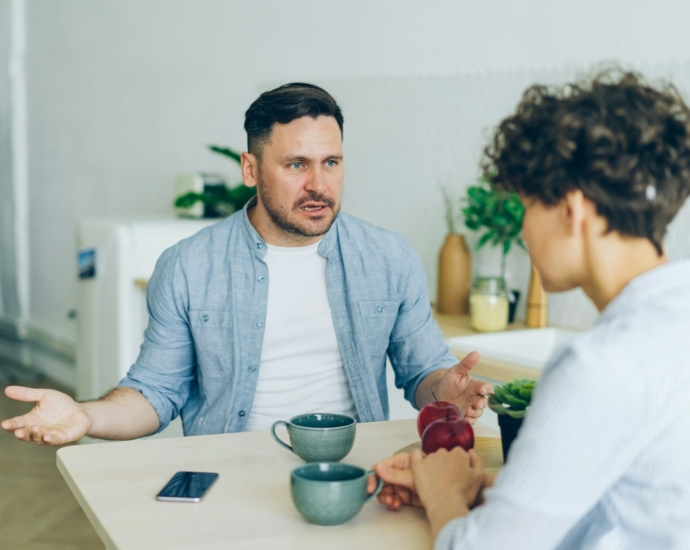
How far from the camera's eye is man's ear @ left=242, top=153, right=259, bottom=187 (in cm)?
219

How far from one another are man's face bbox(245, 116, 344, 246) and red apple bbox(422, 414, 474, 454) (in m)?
0.81

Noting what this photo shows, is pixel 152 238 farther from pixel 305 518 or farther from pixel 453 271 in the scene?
pixel 305 518

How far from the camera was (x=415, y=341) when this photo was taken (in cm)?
217

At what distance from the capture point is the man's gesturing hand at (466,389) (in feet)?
5.60

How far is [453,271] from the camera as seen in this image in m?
3.17

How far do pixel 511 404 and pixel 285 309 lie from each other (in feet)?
2.70

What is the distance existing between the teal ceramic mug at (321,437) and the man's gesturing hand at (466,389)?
325mm

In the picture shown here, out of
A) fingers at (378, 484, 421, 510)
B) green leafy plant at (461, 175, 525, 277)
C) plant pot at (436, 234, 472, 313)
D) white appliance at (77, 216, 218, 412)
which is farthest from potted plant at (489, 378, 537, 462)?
white appliance at (77, 216, 218, 412)

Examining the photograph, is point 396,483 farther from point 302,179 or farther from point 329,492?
point 302,179

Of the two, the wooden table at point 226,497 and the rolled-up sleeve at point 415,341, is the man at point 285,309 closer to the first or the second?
the rolled-up sleeve at point 415,341

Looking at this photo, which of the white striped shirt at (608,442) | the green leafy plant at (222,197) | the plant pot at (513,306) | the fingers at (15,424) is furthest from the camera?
the green leafy plant at (222,197)

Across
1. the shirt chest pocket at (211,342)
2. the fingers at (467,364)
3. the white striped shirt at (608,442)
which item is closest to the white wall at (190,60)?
the fingers at (467,364)

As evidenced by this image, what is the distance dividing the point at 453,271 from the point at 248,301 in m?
1.25

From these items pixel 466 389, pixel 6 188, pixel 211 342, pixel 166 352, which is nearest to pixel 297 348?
pixel 211 342
